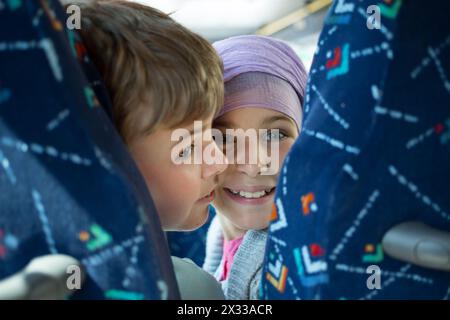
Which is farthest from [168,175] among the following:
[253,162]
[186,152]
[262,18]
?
[262,18]

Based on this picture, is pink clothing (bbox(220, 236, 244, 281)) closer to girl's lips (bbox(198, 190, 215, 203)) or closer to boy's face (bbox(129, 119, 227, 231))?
girl's lips (bbox(198, 190, 215, 203))

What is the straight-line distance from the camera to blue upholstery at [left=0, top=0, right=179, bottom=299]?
1.85 feet

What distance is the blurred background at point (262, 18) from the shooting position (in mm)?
3922

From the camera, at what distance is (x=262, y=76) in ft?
4.34

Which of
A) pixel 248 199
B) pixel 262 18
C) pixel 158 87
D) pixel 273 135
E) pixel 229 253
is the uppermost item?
pixel 158 87

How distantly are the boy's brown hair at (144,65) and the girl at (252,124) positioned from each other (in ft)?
0.90

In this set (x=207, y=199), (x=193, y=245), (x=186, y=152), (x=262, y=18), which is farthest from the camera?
A: (x=262, y=18)

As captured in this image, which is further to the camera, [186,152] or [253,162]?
[253,162]

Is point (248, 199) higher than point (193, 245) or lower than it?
higher

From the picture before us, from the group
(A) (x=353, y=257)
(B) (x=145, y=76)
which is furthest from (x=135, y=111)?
(A) (x=353, y=257)

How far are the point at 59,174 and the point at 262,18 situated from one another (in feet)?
12.8

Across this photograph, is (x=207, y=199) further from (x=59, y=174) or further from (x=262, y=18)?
(x=262, y=18)

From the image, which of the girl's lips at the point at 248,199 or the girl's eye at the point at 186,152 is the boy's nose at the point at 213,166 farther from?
the girl's lips at the point at 248,199

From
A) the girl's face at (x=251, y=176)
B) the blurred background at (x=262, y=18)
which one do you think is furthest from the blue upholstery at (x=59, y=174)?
the blurred background at (x=262, y=18)
